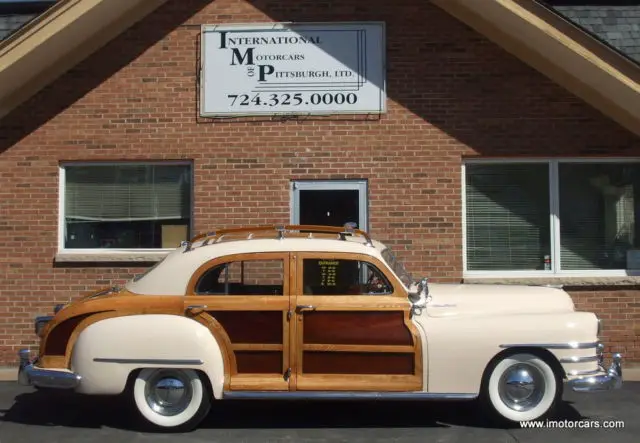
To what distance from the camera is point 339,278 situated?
20.7 feet

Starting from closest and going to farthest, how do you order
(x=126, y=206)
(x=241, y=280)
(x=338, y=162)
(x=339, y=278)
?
1. (x=339, y=278)
2. (x=241, y=280)
3. (x=338, y=162)
4. (x=126, y=206)

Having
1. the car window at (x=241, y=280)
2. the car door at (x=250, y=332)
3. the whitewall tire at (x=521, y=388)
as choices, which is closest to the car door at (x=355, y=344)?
the car door at (x=250, y=332)

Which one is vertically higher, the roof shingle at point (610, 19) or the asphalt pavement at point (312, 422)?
the roof shingle at point (610, 19)

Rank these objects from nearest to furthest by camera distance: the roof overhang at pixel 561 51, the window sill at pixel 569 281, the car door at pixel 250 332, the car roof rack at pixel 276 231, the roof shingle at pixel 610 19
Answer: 1. the car door at pixel 250 332
2. the car roof rack at pixel 276 231
3. the roof overhang at pixel 561 51
4. the roof shingle at pixel 610 19
5. the window sill at pixel 569 281

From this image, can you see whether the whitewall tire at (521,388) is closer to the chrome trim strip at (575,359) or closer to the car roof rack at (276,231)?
the chrome trim strip at (575,359)

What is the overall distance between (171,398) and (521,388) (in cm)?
298

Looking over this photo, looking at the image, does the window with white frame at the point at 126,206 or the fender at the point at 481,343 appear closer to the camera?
the fender at the point at 481,343

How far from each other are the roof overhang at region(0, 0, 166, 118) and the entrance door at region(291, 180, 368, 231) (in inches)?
115

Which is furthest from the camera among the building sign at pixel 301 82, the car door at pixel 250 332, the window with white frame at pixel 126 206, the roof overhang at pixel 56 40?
the window with white frame at pixel 126 206

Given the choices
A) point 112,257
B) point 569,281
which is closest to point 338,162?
point 112,257

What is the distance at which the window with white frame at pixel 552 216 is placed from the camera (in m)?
8.96

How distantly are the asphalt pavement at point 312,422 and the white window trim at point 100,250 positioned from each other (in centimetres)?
189

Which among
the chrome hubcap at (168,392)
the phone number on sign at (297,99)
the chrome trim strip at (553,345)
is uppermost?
the phone number on sign at (297,99)

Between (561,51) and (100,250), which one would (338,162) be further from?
(100,250)
